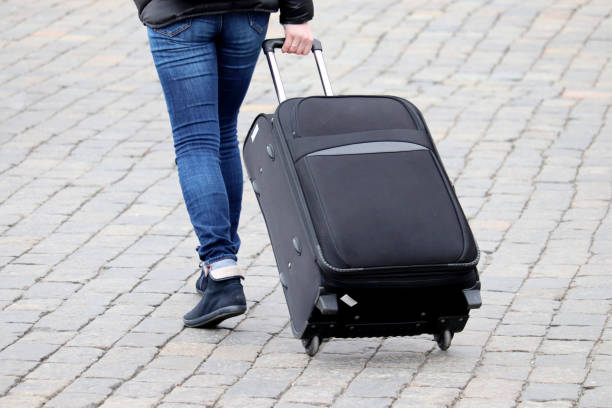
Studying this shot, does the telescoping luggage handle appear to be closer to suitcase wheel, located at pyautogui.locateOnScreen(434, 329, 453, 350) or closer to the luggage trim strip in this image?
the luggage trim strip

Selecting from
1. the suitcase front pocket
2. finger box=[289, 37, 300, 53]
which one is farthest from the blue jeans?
the suitcase front pocket

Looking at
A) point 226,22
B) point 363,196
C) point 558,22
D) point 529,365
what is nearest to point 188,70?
point 226,22

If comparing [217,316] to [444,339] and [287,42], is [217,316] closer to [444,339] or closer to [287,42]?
[444,339]

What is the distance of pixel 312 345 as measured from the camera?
416 cm

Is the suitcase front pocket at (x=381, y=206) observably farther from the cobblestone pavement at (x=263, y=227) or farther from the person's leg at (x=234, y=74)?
the person's leg at (x=234, y=74)

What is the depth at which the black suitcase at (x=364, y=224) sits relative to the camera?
12.5ft

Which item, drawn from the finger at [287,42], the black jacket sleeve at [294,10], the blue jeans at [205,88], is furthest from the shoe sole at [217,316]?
the black jacket sleeve at [294,10]

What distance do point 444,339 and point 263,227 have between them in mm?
1748

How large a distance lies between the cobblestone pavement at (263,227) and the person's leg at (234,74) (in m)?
0.49

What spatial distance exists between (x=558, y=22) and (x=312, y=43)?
5773 mm

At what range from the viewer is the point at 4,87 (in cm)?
809

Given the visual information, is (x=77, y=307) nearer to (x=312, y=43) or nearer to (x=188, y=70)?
(x=188, y=70)

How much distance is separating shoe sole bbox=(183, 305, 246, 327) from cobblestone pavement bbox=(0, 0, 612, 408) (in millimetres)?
50

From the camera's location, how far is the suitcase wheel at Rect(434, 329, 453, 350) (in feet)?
13.6
